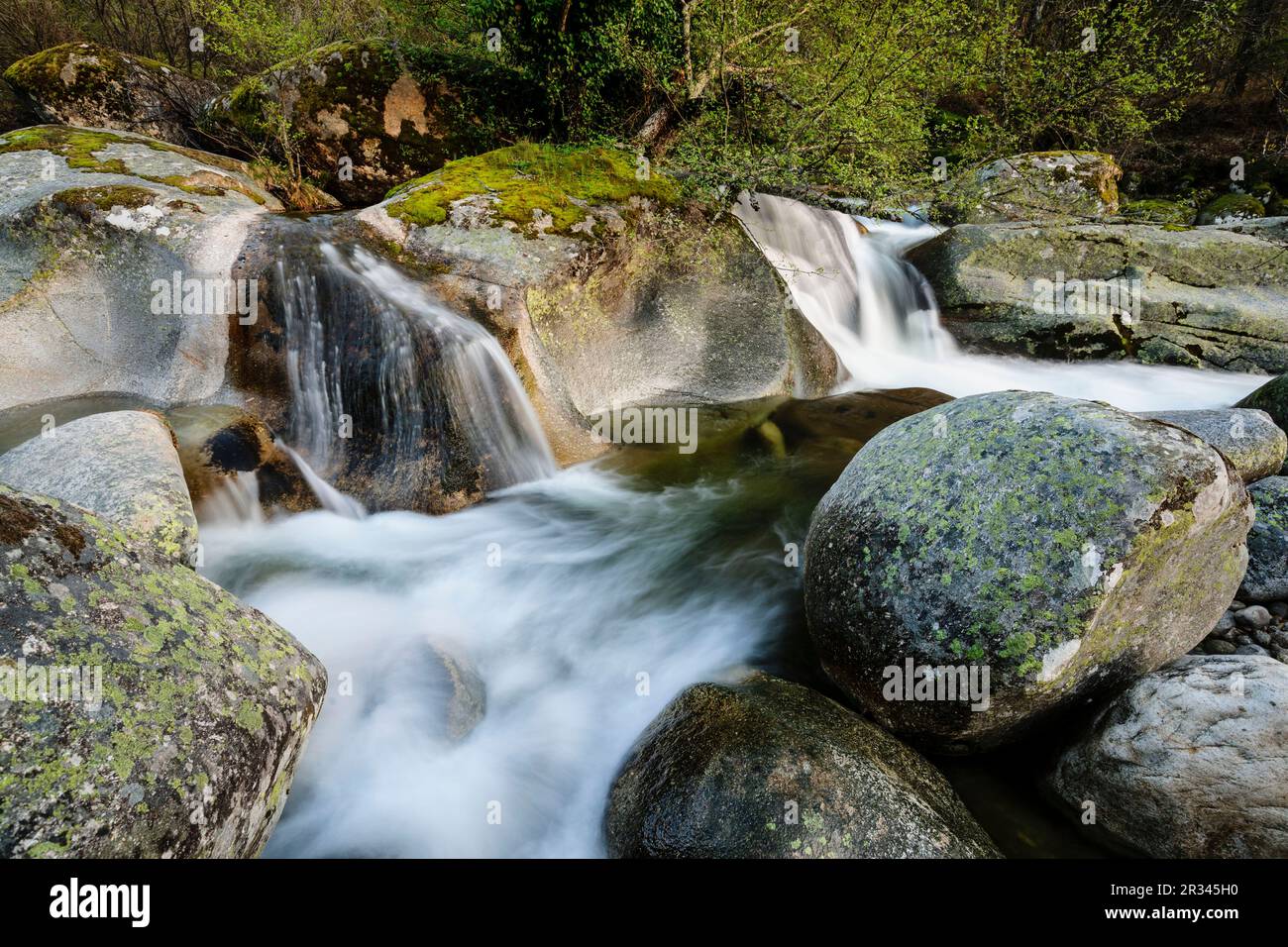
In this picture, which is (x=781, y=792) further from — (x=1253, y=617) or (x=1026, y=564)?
(x=1253, y=617)

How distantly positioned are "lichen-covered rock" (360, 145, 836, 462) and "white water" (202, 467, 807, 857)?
1494 mm

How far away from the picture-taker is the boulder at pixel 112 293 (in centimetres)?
683

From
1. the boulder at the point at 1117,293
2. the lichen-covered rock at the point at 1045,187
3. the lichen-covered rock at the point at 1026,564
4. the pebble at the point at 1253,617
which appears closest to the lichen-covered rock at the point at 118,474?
the lichen-covered rock at the point at 1026,564

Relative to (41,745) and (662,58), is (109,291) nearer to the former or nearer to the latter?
(41,745)

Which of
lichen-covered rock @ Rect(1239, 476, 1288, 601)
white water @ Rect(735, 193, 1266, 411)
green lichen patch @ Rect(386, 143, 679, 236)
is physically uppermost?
green lichen patch @ Rect(386, 143, 679, 236)

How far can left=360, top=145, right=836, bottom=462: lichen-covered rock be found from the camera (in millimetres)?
7160

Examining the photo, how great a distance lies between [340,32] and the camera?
54.9ft

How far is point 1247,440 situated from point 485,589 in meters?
7.05

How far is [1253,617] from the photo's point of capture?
198 inches

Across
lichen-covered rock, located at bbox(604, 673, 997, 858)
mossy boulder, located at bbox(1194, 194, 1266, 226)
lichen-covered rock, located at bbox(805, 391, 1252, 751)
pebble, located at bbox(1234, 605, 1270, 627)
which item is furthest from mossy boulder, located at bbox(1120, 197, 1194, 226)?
lichen-covered rock, located at bbox(604, 673, 997, 858)

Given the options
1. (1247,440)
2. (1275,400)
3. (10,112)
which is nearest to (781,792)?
(1247,440)

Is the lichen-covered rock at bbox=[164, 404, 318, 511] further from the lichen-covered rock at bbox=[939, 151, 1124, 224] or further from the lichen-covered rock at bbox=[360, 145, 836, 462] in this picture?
the lichen-covered rock at bbox=[939, 151, 1124, 224]

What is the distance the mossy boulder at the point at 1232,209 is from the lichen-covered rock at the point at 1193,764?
684 inches

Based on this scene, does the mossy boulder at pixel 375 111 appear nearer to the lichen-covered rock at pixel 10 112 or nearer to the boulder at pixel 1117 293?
the lichen-covered rock at pixel 10 112
